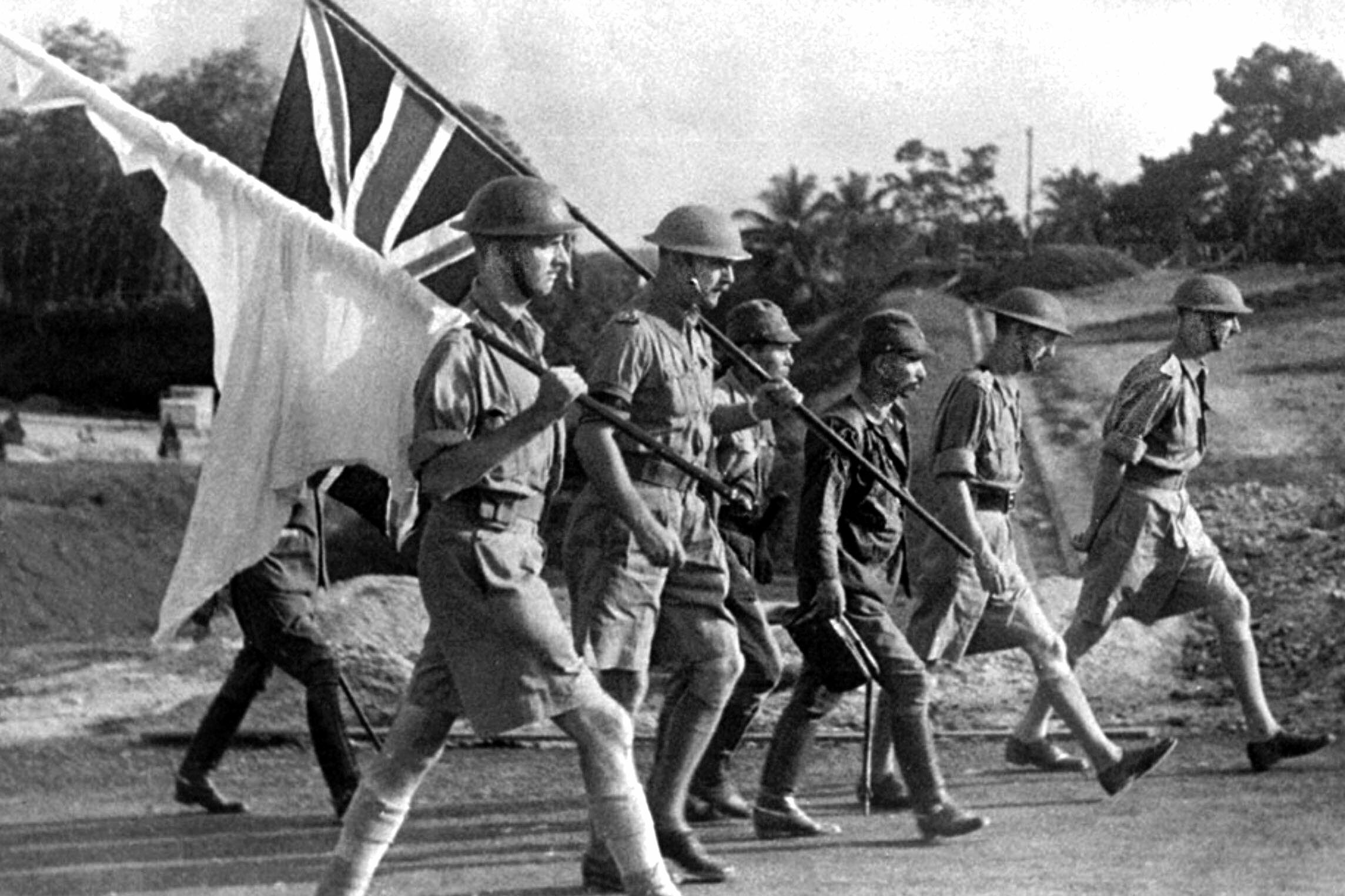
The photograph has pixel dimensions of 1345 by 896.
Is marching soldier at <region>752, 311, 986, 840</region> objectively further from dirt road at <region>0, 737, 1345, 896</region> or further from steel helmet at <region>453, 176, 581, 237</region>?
steel helmet at <region>453, 176, 581, 237</region>

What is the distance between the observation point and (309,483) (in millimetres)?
8914

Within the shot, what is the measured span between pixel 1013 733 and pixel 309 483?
2.87 metres

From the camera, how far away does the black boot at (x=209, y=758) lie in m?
9.21

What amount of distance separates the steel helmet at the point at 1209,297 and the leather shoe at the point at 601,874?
3.60 meters

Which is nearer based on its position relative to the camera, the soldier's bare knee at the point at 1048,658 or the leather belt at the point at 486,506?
the leather belt at the point at 486,506

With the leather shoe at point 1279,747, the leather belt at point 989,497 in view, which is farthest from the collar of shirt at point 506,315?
the leather shoe at point 1279,747

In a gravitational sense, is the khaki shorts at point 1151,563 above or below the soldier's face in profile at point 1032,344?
below

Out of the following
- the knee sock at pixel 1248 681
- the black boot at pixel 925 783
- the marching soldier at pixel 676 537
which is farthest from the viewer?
the knee sock at pixel 1248 681

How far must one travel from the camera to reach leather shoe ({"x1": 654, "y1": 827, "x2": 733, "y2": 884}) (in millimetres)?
7562

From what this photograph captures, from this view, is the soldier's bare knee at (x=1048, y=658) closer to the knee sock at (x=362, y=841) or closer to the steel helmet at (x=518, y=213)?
the steel helmet at (x=518, y=213)

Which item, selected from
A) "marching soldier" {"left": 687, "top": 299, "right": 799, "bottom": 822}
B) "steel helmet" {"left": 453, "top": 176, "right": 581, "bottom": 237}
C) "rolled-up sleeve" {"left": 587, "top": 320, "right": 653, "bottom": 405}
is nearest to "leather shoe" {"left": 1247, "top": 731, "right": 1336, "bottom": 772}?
"marching soldier" {"left": 687, "top": 299, "right": 799, "bottom": 822}

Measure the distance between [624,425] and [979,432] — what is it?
250 centimetres

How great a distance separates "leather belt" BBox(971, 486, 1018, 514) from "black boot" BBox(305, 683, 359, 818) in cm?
226

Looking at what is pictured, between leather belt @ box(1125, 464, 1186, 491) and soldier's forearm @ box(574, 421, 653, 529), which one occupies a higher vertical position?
soldier's forearm @ box(574, 421, 653, 529)
